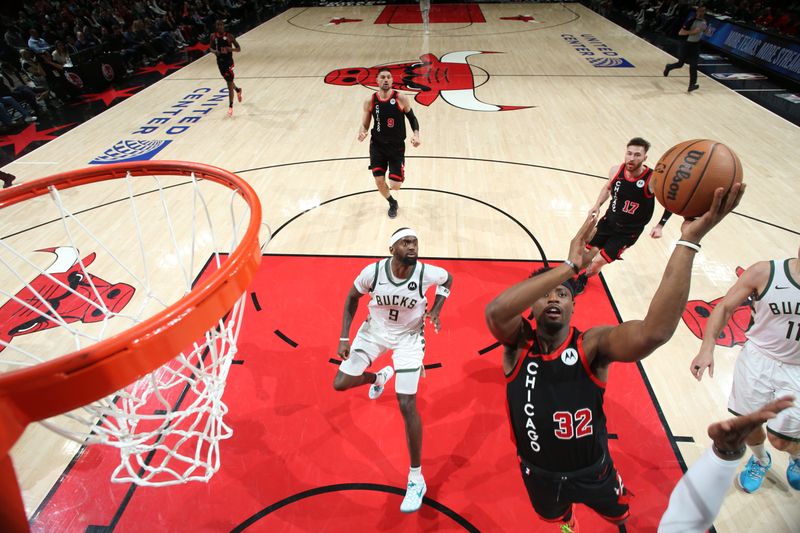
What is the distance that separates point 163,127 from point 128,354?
31.0 ft

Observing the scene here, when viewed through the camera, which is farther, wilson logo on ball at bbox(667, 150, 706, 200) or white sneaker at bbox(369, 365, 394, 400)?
white sneaker at bbox(369, 365, 394, 400)

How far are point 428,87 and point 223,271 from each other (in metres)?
10.5

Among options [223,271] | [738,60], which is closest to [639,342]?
[223,271]

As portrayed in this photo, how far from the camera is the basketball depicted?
205 centimetres

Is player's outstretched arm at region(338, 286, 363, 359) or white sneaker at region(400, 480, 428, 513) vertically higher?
player's outstretched arm at region(338, 286, 363, 359)

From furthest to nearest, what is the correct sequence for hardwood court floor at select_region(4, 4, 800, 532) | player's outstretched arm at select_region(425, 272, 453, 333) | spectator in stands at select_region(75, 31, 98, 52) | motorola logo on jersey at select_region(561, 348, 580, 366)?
1. spectator in stands at select_region(75, 31, 98, 52)
2. hardwood court floor at select_region(4, 4, 800, 532)
3. player's outstretched arm at select_region(425, 272, 453, 333)
4. motorola logo on jersey at select_region(561, 348, 580, 366)

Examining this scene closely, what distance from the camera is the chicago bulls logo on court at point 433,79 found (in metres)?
10.7

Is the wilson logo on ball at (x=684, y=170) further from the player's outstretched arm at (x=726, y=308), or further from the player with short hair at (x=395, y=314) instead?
the player with short hair at (x=395, y=314)

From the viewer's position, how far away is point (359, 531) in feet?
10.1

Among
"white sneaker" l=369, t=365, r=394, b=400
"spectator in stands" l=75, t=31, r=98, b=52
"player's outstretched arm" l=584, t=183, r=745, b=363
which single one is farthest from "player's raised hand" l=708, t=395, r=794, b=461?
"spectator in stands" l=75, t=31, r=98, b=52

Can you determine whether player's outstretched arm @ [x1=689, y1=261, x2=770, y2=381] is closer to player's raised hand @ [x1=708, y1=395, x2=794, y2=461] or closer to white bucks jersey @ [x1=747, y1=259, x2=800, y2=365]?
white bucks jersey @ [x1=747, y1=259, x2=800, y2=365]

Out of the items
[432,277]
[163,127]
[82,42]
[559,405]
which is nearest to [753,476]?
[559,405]

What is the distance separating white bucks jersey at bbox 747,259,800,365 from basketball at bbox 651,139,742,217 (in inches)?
38.0

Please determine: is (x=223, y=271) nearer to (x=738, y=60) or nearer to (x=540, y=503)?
(x=540, y=503)
